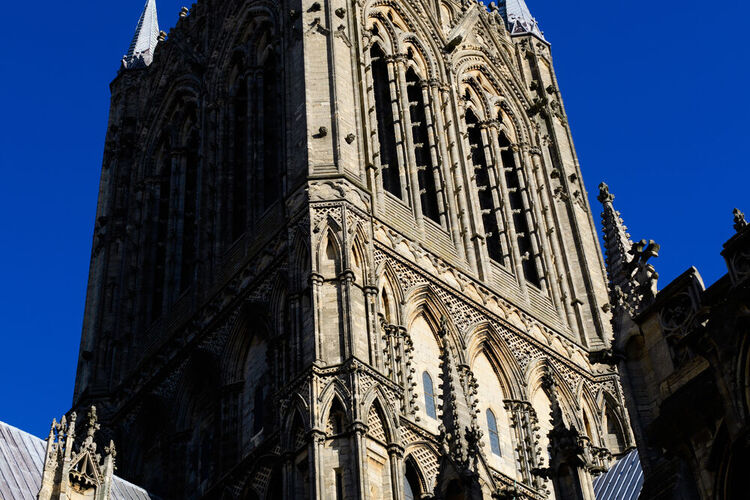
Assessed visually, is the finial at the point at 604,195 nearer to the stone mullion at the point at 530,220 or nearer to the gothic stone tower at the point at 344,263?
the gothic stone tower at the point at 344,263

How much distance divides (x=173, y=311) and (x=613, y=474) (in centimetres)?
1291

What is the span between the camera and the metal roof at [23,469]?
90.0ft

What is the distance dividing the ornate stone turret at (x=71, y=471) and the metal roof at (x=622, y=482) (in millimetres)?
9207

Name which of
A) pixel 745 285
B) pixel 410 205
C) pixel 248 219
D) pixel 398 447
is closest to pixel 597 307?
pixel 410 205

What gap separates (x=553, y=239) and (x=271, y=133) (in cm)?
813

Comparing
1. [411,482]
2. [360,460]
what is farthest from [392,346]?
[360,460]

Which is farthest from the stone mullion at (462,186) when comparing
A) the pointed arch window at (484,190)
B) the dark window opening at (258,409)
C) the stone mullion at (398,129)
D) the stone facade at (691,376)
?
the stone facade at (691,376)

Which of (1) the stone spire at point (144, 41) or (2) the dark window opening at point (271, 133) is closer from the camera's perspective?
(2) the dark window opening at point (271, 133)

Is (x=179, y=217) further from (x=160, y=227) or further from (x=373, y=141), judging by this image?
(x=373, y=141)

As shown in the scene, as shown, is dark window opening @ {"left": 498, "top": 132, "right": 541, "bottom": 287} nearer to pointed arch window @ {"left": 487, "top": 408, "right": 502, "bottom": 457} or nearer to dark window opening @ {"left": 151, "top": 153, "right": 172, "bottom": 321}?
pointed arch window @ {"left": 487, "top": 408, "right": 502, "bottom": 457}

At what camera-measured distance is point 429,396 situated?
30812mm

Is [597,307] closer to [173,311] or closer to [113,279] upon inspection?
[173,311]

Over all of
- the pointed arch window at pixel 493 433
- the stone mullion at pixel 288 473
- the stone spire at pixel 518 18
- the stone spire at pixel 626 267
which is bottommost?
the stone spire at pixel 626 267

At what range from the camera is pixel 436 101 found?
128ft
